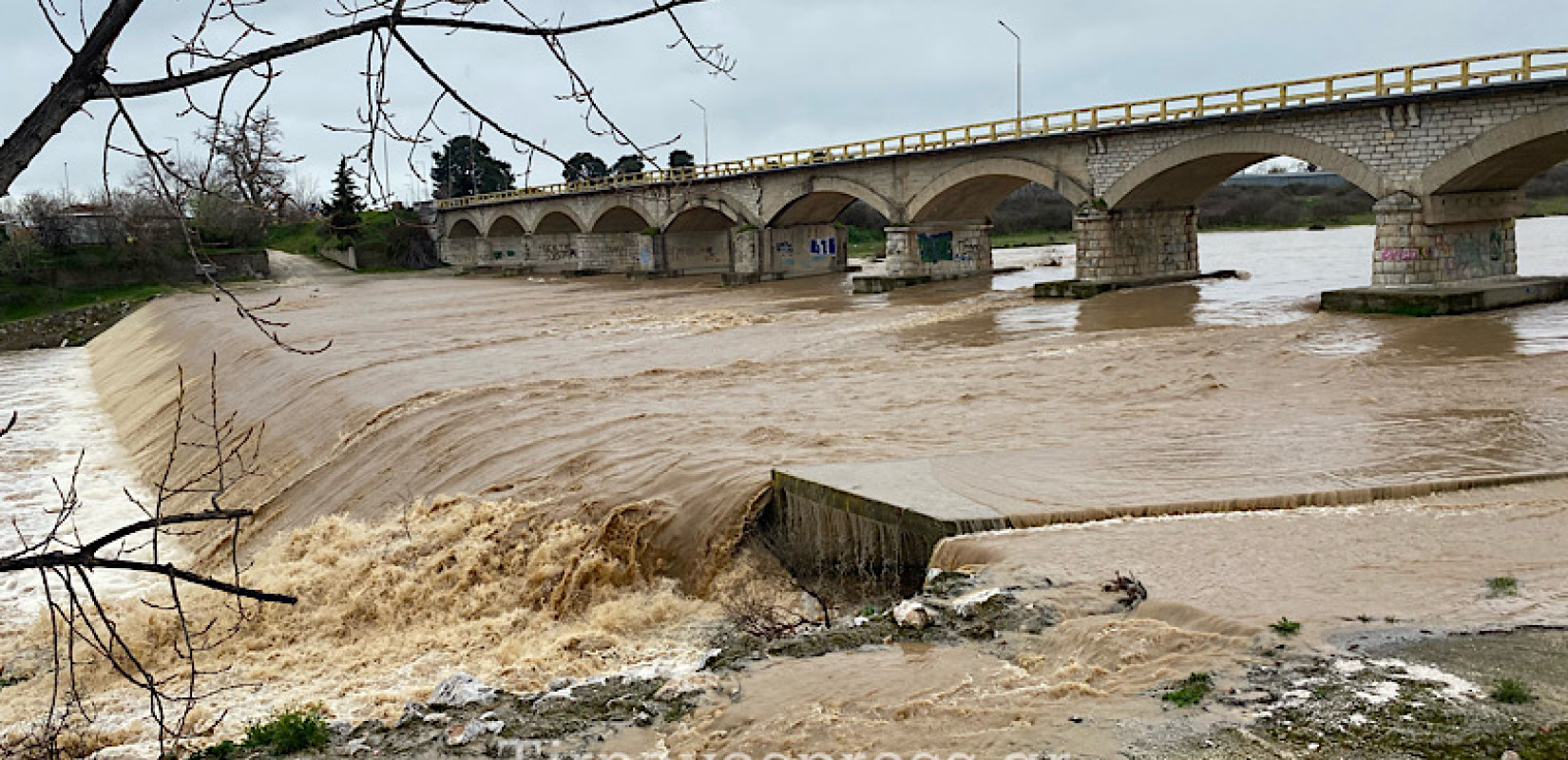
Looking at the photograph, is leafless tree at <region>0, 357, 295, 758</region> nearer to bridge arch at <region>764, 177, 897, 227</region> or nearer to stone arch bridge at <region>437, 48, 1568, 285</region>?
stone arch bridge at <region>437, 48, 1568, 285</region>

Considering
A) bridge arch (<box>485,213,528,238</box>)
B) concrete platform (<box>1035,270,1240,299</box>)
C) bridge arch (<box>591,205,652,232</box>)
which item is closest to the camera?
concrete platform (<box>1035,270,1240,299</box>)

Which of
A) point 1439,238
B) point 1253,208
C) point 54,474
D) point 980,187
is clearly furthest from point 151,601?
point 1253,208

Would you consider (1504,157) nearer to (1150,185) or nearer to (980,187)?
(1150,185)

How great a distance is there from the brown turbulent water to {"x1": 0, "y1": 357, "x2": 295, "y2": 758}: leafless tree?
70cm

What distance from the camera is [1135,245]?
41.7 metres

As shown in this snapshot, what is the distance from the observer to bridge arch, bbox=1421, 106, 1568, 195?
2848 cm

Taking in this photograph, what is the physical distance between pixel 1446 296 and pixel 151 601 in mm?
27020

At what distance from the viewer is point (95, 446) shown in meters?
26.6

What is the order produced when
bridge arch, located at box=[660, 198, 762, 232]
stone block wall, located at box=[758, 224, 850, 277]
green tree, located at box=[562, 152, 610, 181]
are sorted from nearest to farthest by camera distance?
1. green tree, located at box=[562, 152, 610, 181]
2. stone block wall, located at box=[758, 224, 850, 277]
3. bridge arch, located at box=[660, 198, 762, 232]

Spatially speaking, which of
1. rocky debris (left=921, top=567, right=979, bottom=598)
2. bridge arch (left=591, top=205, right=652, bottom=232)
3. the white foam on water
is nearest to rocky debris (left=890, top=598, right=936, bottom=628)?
rocky debris (left=921, top=567, right=979, bottom=598)

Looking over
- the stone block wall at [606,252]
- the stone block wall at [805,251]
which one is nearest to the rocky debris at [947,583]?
the stone block wall at [805,251]

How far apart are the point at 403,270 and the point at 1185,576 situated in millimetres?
84192

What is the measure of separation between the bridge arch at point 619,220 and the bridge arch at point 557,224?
218 centimetres

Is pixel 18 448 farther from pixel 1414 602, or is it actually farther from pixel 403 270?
pixel 403 270
